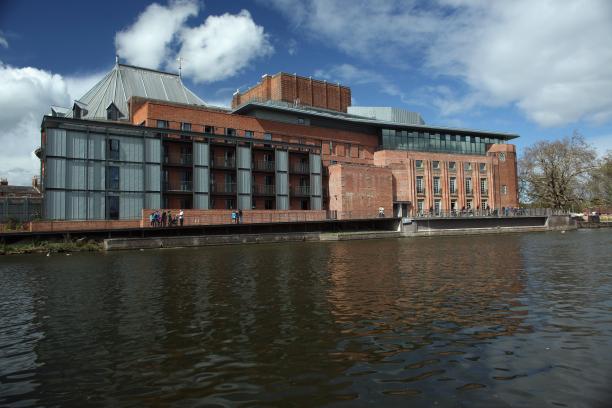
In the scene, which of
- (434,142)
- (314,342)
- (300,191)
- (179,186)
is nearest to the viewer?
(314,342)

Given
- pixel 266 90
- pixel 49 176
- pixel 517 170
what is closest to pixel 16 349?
pixel 49 176

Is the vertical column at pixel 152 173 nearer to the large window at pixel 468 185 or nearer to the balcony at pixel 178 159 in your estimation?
the balcony at pixel 178 159

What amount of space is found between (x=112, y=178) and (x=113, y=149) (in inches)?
104

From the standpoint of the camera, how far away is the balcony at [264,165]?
47.9 metres

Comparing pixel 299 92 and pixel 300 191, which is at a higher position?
pixel 299 92

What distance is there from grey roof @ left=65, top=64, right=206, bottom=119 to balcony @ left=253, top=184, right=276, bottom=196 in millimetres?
16044

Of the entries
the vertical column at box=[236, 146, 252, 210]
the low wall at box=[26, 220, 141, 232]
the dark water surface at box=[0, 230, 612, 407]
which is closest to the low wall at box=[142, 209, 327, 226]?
the low wall at box=[26, 220, 141, 232]

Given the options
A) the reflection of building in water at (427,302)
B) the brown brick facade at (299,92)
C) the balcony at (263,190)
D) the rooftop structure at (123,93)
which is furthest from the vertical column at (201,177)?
the reflection of building in water at (427,302)

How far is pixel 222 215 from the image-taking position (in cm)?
4234

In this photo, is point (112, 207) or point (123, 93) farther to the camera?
point (123, 93)

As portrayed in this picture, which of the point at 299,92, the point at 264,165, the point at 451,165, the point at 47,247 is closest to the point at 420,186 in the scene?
the point at 451,165

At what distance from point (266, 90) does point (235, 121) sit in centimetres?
1840

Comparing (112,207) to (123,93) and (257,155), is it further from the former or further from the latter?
(123,93)

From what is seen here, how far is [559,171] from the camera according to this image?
72.6 metres
